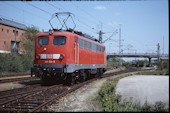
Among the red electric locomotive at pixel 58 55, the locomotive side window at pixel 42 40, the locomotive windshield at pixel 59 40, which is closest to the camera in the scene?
the red electric locomotive at pixel 58 55

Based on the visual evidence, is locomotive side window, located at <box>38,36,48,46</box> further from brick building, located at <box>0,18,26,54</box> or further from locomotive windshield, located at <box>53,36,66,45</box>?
brick building, located at <box>0,18,26,54</box>

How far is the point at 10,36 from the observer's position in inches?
2645

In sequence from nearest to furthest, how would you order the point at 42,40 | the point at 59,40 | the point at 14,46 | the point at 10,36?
the point at 59,40, the point at 42,40, the point at 10,36, the point at 14,46

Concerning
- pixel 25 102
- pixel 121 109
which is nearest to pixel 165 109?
pixel 121 109

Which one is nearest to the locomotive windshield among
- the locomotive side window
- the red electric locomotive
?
the red electric locomotive

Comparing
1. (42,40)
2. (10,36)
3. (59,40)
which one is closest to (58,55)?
(59,40)

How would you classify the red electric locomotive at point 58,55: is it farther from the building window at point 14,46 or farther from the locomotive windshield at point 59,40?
the building window at point 14,46

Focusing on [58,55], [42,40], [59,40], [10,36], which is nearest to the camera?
[58,55]

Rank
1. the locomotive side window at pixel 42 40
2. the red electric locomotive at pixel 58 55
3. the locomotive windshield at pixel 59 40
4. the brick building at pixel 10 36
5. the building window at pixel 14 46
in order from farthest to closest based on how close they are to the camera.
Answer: the building window at pixel 14 46
the brick building at pixel 10 36
the locomotive side window at pixel 42 40
the locomotive windshield at pixel 59 40
the red electric locomotive at pixel 58 55

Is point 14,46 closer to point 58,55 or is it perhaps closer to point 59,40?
point 59,40

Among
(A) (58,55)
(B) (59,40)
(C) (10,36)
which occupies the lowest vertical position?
(A) (58,55)

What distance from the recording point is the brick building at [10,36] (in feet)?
209

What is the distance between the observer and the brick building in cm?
6372

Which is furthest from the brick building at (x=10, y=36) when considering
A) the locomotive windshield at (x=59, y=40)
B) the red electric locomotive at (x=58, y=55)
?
the locomotive windshield at (x=59, y=40)
